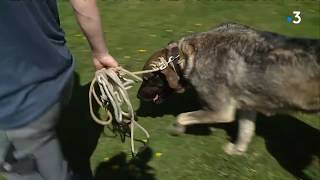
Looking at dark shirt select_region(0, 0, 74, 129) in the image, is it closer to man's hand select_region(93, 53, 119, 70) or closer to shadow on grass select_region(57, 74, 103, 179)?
man's hand select_region(93, 53, 119, 70)

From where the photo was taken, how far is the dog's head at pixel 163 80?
4.46 m

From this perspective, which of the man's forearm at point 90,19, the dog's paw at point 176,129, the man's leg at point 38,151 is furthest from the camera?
the dog's paw at point 176,129

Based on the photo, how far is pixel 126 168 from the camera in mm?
4430

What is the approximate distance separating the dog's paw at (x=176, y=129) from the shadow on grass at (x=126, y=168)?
0.32 meters

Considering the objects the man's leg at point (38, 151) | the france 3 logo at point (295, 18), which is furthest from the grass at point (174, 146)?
the france 3 logo at point (295, 18)

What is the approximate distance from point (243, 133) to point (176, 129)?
0.65m

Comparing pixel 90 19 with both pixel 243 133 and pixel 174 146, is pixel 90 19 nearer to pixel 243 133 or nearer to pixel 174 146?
pixel 174 146

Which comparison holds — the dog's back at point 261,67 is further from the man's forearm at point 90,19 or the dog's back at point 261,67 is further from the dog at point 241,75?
the man's forearm at point 90,19

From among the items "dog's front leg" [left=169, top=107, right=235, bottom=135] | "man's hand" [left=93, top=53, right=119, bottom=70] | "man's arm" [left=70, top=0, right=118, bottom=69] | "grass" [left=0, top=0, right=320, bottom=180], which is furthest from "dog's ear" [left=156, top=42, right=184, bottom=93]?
"man's arm" [left=70, top=0, right=118, bottom=69]

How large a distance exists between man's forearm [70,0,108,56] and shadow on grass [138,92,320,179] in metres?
2.05

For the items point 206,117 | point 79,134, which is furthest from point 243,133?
point 79,134

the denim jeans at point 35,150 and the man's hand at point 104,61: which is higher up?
the man's hand at point 104,61

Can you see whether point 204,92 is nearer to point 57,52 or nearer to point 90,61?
point 57,52

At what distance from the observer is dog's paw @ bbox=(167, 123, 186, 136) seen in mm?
4750
